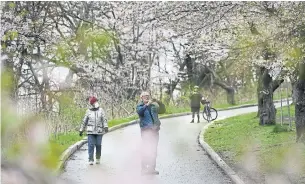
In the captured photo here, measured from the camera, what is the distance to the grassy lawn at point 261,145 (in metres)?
9.12

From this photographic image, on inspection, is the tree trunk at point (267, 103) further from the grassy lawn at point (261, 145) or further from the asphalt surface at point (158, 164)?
the asphalt surface at point (158, 164)

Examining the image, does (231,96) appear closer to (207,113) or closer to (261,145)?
(207,113)

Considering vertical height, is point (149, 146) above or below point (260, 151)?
above

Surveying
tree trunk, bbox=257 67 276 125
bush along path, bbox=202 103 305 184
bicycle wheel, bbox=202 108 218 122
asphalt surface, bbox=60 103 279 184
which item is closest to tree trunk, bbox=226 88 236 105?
bicycle wheel, bbox=202 108 218 122

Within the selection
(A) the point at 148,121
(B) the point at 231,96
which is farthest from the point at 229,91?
(A) the point at 148,121

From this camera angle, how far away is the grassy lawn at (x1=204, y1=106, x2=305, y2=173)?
29.9ft

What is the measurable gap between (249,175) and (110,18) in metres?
16.5

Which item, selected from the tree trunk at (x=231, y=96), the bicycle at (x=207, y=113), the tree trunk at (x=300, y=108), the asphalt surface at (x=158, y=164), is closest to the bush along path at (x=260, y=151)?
the tree trunk at (x=300, y=108)

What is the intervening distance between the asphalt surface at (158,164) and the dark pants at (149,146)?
24 cm

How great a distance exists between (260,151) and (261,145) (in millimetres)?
857

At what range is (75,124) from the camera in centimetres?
1659

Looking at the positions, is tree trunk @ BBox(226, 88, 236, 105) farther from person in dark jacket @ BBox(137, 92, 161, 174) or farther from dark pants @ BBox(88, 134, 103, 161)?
person in dark jacket @ BBox(137, 92, 161, 174)

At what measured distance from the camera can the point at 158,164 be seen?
10500 millimetres

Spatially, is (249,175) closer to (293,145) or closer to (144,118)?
(144,118)
